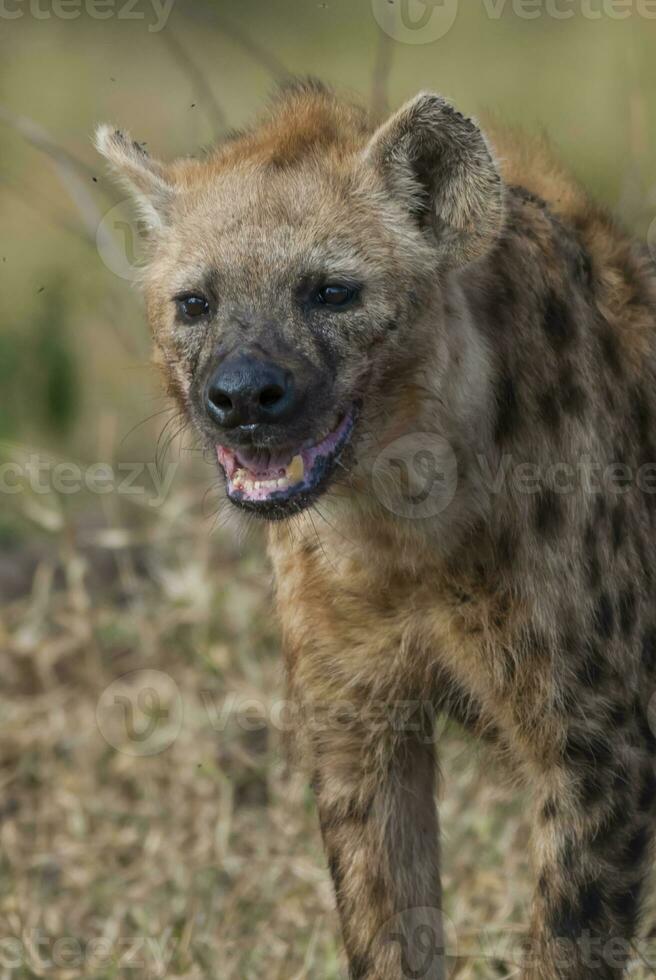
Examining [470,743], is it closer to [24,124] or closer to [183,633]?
[183,633]

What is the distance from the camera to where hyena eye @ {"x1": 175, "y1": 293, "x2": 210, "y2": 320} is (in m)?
3.01

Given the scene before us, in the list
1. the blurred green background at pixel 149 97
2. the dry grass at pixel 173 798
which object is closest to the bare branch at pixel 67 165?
the blurred green background at pixel 149 97

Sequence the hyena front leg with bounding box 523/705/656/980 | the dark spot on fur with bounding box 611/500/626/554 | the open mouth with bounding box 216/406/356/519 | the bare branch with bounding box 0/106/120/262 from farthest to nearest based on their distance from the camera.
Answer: the bare branch with bounding box 0/106/120/262 < the dark spot on fur with bounding box 611/500/626/554 < the hyena front leg with bounding box 523/705/656/980 < the open mouth with bounding box 216/406/356/519

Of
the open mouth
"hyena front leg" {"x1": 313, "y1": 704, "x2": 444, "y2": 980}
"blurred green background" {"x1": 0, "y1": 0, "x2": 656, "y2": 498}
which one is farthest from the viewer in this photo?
"blurred green background" {"x1": 0, "y1": 0, "x2": 656, "y2": 498}

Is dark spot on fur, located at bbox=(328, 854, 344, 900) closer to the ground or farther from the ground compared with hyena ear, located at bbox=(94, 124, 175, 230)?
closer to the ground

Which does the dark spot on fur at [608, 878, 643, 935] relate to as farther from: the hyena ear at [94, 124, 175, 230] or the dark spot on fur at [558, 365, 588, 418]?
the hyena ear at [94, 124, 175, 230]

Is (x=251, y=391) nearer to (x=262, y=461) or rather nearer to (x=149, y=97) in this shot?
(x=262, y=461)

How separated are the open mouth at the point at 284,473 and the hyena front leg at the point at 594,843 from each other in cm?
63

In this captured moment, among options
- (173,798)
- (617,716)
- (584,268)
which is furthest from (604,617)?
(173,798)

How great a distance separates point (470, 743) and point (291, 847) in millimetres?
1024

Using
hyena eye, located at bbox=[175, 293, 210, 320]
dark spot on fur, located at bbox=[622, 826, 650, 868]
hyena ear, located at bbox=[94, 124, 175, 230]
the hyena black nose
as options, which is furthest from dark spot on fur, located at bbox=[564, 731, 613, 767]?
hyena ear, located at bbox=[94, 124, 175, 230]

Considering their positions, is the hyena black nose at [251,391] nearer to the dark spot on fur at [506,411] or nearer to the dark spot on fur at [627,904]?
the dark spot on fur at [506,411]

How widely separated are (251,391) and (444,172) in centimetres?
54

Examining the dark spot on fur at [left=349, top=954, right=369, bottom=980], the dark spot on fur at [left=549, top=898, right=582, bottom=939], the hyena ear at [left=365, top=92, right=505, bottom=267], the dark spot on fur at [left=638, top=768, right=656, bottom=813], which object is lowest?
the dark spot on fur at [left=349, top=954, right=369, bottom=980]
